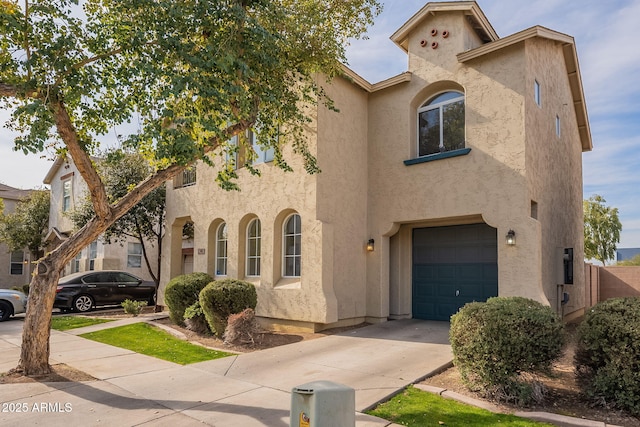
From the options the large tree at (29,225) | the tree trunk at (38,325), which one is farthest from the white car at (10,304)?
the large tree at (29,225)

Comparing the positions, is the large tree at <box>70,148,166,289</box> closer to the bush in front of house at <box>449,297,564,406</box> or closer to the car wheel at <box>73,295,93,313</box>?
the car wheel at <box>73,295,93,313</box>

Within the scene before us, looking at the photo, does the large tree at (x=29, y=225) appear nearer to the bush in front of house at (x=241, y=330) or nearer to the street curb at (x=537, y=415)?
the bush in front of house at (x=241, y=330)

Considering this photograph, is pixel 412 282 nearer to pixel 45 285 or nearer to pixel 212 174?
pixel 212 174

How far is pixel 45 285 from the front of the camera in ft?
23.9

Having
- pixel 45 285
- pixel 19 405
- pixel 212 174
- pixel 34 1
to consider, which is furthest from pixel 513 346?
pixel 212 174

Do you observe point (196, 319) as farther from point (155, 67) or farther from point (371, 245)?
point (155, 67)

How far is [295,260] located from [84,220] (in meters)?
10.5

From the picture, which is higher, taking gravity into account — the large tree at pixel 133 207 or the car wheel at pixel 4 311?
the large tree at pixel 133 207

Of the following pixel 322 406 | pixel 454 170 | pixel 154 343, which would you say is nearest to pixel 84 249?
pixel 154 343

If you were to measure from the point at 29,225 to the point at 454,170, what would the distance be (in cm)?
2555

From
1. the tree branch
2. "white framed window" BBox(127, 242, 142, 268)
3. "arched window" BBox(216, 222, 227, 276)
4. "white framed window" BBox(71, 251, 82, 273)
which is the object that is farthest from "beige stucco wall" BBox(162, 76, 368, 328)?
"white framed window" BBox(71, 251, 82, 273)

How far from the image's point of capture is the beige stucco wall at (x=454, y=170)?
10.2m

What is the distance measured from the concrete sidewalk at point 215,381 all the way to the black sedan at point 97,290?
609 cm

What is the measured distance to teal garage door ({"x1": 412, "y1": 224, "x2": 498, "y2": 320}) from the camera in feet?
37.8
